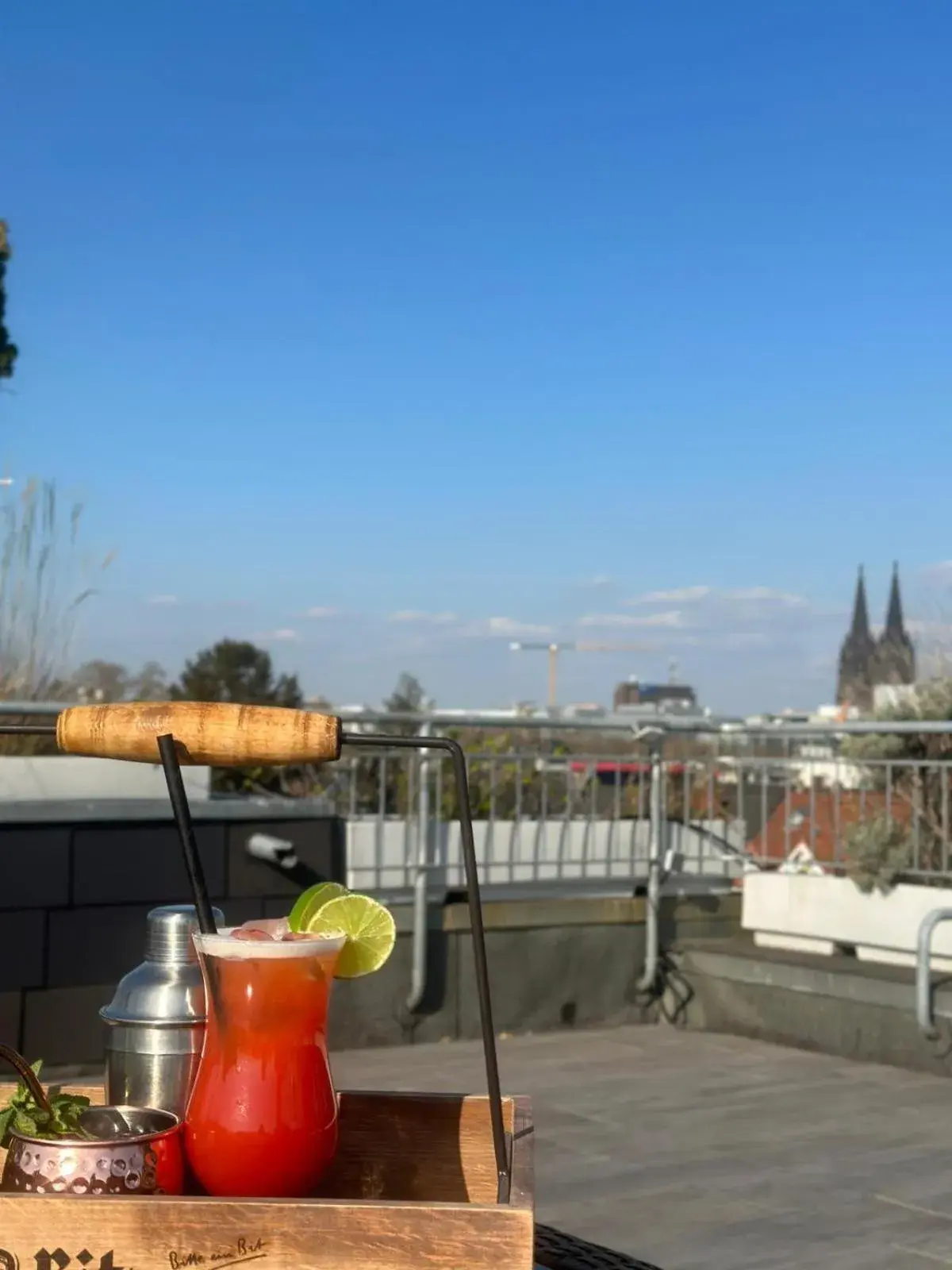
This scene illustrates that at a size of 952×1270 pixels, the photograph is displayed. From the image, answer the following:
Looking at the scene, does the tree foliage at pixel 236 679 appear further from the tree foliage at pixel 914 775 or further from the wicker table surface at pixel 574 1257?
the wicker table surface at pixel 574 1257

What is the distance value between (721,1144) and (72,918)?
8.28 ft

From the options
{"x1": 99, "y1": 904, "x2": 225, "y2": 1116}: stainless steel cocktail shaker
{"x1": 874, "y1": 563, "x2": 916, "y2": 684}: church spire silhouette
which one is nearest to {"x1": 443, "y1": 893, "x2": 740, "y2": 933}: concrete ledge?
{"x1": 874, "y1": 563, "x2": 916, "y2": 684}: church spire silhouette

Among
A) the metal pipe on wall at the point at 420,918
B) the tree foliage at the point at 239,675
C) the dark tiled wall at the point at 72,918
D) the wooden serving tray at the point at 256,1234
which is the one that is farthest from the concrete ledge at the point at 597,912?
the wooden serving tray at the point at 256,1234

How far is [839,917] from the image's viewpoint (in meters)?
6.80

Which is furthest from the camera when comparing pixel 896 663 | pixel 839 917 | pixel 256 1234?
pixel 896 663

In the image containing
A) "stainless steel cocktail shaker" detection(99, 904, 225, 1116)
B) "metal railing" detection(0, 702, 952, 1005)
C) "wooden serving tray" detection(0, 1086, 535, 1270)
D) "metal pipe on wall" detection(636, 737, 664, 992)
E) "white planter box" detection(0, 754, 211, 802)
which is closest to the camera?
"wooden serving tray" detection(0, 1086, 535, 1270)

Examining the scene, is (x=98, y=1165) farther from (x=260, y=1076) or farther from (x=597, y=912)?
(x=597, y=912)

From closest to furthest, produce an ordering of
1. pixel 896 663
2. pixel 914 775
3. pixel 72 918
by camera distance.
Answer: pixel 72 918
pixel 914 775
pixel 896 663

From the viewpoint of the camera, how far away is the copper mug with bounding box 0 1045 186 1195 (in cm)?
116

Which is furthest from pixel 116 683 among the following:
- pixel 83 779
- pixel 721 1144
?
pixel 721 1144

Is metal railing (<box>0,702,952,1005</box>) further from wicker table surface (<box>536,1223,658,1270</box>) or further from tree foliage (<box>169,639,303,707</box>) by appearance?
wicker table surface (<box>536,1223,658,1270</box>)

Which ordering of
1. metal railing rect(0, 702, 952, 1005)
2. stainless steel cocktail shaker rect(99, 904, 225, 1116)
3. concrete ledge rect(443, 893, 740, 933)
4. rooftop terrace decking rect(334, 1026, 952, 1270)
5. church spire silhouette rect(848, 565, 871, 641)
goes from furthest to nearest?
church spire silhouette rect(848, 565, 871, 641)
concrete ledge rect(443, 893, 740, 933)
metal railing rect(0, 702, 952, 1005)
rooftop terrace decking rect(334, 1026, 952, 1270)
stainless steel cocktail shaker rect(99, 904, 225, 1116)

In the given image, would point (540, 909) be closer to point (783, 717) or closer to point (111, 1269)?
point (783, 717)

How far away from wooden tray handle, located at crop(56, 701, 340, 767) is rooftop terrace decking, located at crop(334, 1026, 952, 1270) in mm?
2765
